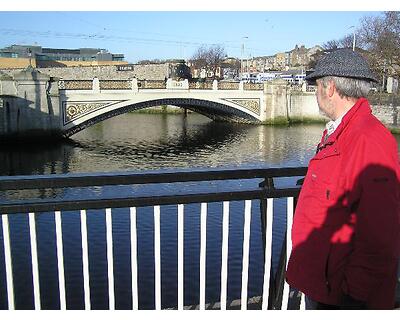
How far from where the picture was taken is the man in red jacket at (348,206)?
1538mm

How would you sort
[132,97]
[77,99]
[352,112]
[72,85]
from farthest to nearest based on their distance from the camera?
1. [132,97]
2. [72,85]
3. [77,99]
4. [352,112]

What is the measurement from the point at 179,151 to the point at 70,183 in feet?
60.7

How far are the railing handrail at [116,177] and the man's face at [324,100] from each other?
2.28 feet

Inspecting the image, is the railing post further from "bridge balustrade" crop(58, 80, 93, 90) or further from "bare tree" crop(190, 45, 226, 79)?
"bare tree" crop(190, 45, 226, 79)

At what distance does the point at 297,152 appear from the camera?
1994cm

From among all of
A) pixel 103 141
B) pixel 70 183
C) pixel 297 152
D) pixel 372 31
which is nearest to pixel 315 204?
pixel 70 183

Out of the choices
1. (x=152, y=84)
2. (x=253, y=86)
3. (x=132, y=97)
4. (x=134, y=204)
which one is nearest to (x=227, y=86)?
(x=253, y=86)

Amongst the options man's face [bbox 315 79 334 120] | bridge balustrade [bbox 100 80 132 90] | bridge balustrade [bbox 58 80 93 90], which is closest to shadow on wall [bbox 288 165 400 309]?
man's face [bbox 315 79 334 120]

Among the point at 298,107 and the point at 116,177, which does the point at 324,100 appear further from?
the point at 298,107

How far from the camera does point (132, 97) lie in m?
24.7

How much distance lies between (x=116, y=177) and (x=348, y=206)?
3.56ft

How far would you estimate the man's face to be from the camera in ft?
5.78

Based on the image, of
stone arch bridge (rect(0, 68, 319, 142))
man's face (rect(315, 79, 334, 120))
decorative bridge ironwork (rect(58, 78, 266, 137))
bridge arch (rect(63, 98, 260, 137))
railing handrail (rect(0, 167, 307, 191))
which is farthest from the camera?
bridge arch (rect(63, 98, 260, 137))
